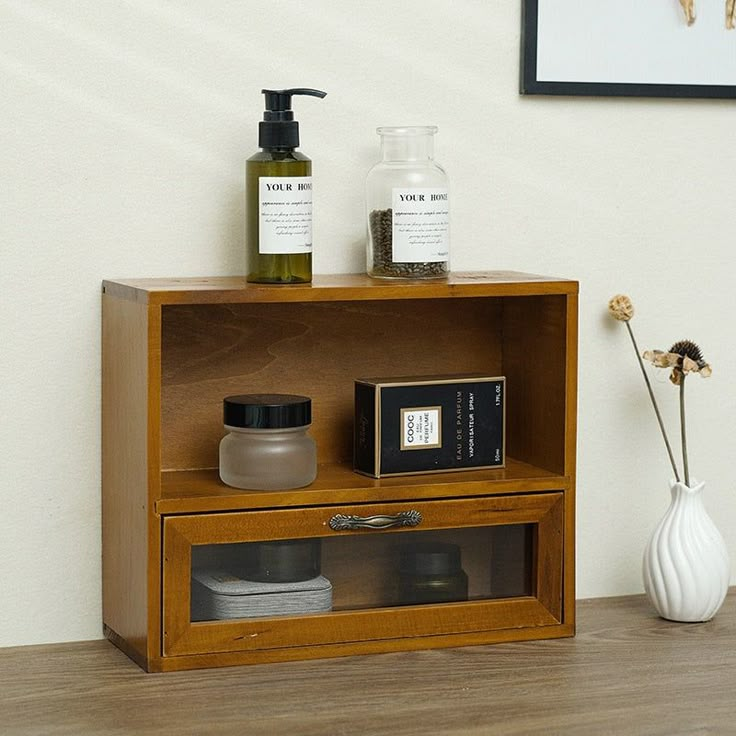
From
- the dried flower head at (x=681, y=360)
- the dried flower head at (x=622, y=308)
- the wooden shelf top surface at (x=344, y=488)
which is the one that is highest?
the dried flower head at (x=622, y=308)

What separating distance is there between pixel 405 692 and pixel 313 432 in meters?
0.33

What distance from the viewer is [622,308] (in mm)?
1505

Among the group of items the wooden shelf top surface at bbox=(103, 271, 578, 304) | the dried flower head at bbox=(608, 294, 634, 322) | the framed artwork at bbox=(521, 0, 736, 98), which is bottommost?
the dried flower head at bbox=(608, 294, 634, 322)

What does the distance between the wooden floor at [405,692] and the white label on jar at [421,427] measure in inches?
8.2

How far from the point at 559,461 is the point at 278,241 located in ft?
1.21

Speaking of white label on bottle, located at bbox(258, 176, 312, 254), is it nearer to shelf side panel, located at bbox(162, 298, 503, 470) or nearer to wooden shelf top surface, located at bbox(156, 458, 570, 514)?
shelf side panel, located at bbox(162, 298, 503, 470)

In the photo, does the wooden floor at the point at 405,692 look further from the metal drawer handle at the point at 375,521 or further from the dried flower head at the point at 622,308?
the dried flower head at the point at 622,308

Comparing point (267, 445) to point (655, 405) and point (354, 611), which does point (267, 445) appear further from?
point (655, 405)

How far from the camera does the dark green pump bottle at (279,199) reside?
1302 mm

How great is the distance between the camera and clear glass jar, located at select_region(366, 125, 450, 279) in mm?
1344

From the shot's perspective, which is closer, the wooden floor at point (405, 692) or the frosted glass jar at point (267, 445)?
the wooden floor at point (405, 692)

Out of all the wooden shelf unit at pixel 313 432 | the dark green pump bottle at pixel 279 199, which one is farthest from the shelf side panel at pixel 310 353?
the dark green pump bottle at pixel 279 199

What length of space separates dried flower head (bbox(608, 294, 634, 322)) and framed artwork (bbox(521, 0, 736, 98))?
0.23 m

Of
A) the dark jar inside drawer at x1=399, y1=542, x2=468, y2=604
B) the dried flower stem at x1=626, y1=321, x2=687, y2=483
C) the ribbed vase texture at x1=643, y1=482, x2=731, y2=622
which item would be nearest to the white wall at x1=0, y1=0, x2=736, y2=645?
the dried flower stem at x1=626, y1=321, x2=687, y2=483
